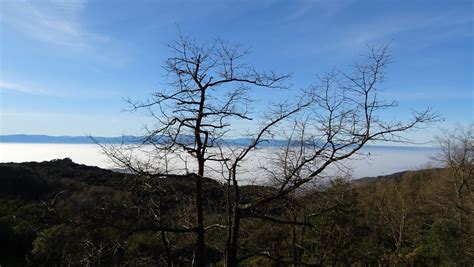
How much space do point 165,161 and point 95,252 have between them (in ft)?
5.62

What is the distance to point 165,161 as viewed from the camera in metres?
6.82

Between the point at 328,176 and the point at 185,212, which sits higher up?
the point at 328,176

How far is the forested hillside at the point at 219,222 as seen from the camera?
275 inches

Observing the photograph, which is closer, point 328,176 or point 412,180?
point 328,176

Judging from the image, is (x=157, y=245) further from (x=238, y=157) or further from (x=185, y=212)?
(x=238, y=157)

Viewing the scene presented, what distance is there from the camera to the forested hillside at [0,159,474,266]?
22.9 feet

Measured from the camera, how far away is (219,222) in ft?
25.3

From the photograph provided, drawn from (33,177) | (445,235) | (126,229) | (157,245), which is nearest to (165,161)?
(126,229)

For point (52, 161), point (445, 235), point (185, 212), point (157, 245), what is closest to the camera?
point (185, 212)

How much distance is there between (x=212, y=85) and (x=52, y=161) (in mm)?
39033

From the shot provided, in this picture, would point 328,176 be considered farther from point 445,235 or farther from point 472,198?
point 472,198

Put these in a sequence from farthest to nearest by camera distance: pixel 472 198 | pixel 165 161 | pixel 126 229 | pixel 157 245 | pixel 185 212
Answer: pixel 472 198 < pixel 157 245 < pixel 185 212 < pixel 165 161 < pixel 126 229

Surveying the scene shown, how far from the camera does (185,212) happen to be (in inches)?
302

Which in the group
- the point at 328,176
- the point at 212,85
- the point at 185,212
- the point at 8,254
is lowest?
the point at 8,254
